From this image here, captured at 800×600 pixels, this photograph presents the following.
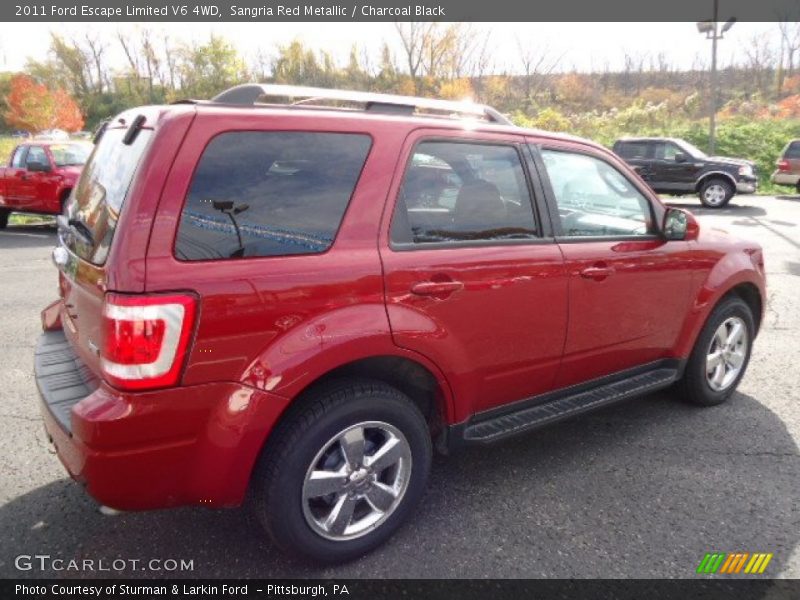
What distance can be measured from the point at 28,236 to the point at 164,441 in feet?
39.8

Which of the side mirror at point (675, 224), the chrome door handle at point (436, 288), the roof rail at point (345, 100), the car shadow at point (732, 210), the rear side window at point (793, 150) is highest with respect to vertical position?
the roof rail at point (345, 100)

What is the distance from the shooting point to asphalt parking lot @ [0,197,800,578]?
2.37m

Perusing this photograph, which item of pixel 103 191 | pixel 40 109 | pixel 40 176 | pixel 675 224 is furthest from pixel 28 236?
pixel 40 109

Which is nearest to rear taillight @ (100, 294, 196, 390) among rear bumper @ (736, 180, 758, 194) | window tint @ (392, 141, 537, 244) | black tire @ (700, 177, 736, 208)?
window tint @ (392, 141, 537, 244)

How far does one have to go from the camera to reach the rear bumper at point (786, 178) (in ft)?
61.5

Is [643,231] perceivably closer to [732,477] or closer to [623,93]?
[732,477]

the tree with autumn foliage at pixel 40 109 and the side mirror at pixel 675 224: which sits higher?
the tree with autumn foliage at pixel 40 109

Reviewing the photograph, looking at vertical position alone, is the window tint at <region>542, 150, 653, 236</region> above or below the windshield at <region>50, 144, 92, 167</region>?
below

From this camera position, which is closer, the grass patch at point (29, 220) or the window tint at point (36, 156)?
the window tint at point (36, 156)

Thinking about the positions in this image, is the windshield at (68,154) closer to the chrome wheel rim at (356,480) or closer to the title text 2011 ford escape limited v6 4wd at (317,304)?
the title text 2011 ford escape limited v6 4wd at (317,304)

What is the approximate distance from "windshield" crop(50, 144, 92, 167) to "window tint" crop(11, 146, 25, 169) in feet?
2.69

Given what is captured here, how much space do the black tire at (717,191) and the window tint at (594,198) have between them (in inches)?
605

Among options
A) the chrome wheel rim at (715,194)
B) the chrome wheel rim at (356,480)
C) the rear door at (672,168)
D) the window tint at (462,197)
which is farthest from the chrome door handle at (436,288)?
the chrome wheel rim at (715,194)

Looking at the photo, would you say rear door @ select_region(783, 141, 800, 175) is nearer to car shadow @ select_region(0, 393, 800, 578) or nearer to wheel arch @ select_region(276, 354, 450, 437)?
car shadow @ select_region(0, 393, 800, 578)
